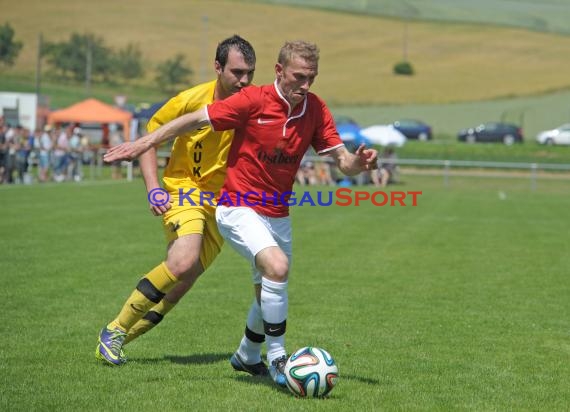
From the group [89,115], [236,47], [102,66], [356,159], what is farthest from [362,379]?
[102,66]

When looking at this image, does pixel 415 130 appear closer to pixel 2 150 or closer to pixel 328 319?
pixel 2 150

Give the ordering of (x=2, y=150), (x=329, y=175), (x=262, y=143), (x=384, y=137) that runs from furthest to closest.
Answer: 1. (x=384, y=137)
2. (x=329, y=175)
3. (x=2, y=150)
4. (x=262, y=143)

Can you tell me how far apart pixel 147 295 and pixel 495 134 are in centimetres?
5192

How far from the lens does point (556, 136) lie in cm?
5462

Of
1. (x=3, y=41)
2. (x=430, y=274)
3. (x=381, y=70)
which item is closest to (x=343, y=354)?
(x=430, y=274)

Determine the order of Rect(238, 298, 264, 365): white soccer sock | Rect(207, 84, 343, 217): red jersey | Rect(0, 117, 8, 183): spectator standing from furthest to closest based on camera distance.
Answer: Rect(0, 117, 8, 183): spectator standing, Rect(238, 298, 264, 365): white soccer sock, Rect(207, 84, 343, 217): red jersey

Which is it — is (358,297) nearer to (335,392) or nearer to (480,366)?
(480,366)

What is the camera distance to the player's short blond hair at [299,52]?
228 inches

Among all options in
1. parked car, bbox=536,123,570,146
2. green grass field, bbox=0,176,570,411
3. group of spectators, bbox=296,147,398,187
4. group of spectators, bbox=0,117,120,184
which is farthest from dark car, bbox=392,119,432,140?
green grass field, bbox=0,176,570,411

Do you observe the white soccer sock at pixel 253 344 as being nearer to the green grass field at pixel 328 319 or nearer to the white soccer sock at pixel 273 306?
the green grass field at pixel 328 319

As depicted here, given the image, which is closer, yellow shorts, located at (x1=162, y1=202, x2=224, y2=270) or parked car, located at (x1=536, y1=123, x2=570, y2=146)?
yellow shorts, located at (x1=162, y1=202, x2=224, y2=270)

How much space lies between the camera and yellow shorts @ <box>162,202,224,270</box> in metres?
6.61

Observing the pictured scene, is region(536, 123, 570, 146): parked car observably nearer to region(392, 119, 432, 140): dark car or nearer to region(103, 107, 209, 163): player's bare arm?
region(392, 119, 432, 140): dark car

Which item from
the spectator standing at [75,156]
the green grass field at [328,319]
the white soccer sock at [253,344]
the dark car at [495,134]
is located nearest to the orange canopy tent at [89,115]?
the spectator standing at [75,156]
